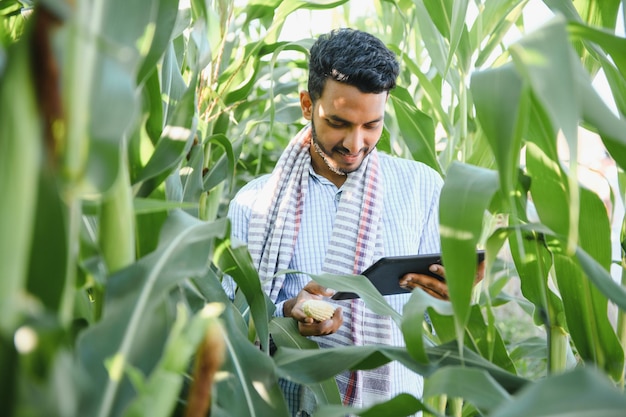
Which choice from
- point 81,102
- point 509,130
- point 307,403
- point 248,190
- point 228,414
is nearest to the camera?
point 81,102

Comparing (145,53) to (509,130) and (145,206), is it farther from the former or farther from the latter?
(509,130)

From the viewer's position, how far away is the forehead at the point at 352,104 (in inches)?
48.1

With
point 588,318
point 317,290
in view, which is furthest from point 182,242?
point 317,290

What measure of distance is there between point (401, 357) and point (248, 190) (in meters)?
0.77

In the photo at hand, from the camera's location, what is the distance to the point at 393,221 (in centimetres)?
132

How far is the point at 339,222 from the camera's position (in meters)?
1.28

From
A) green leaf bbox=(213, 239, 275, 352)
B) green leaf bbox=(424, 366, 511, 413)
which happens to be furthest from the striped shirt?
green leaf bbox=(424, 366, 511, 413)

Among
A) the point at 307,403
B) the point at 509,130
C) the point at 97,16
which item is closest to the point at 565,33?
the point at 509,130

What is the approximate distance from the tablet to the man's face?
12.4 inches

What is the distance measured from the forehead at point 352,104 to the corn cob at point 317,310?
335mm

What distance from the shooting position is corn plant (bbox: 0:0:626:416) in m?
0.40

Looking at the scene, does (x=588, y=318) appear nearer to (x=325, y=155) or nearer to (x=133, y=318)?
(x=133, y=318)

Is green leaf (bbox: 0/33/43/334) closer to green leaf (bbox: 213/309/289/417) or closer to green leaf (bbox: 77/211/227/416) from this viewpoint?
green leaf (bbox: 77/211/227/416)

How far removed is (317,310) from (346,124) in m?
0.36
